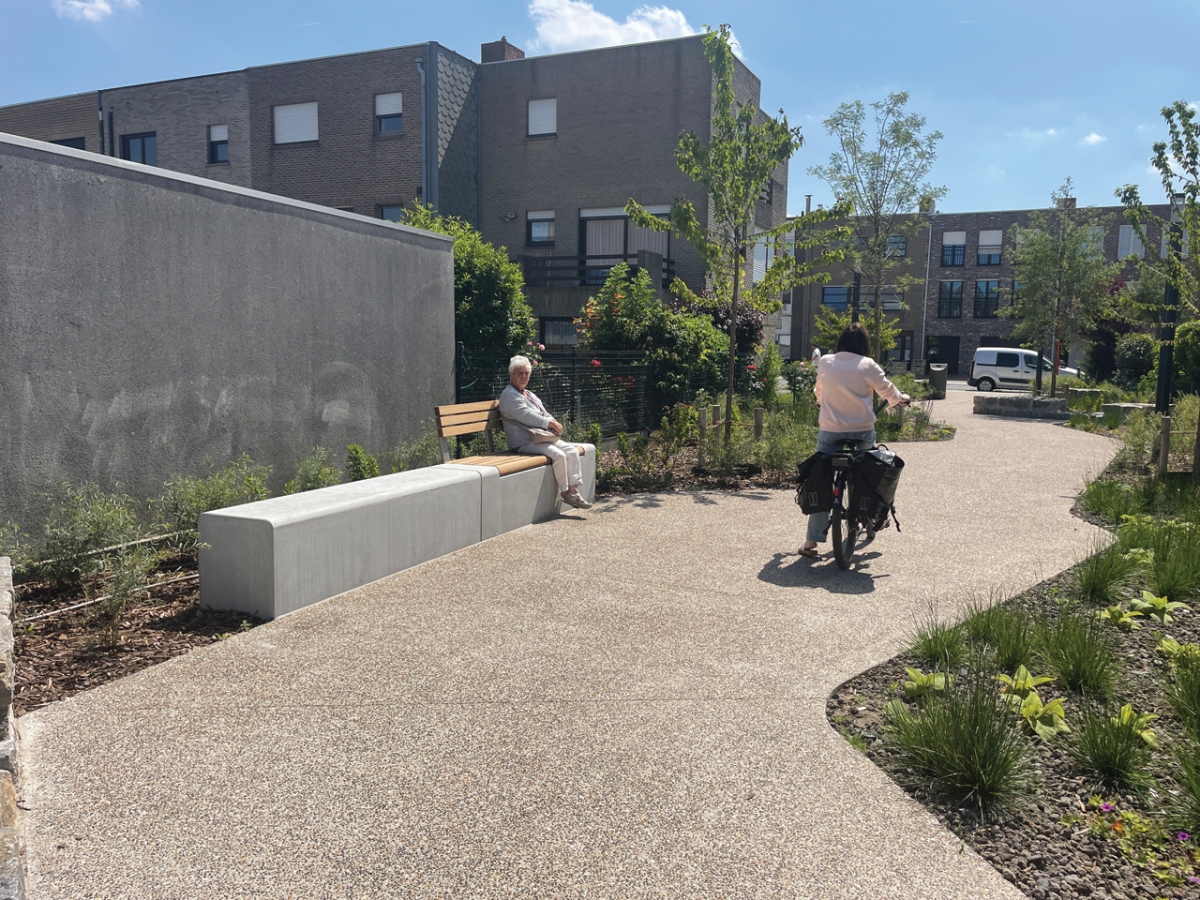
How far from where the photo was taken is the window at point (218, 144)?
2773 centimetres

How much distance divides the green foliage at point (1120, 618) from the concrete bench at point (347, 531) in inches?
171

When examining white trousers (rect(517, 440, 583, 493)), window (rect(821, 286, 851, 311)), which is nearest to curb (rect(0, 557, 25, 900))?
white trousers (rect(517, 440, 583, 493))

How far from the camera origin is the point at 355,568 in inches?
231

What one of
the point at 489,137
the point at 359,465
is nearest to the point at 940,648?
the point at 359,465

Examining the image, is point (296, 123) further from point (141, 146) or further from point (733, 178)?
point (733, 178)

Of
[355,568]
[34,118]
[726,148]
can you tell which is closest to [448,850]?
[355,568]

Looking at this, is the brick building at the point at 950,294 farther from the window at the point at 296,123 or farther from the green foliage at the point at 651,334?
the green foliage at the point at 651,334

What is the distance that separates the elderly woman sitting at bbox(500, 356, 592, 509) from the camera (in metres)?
8.48

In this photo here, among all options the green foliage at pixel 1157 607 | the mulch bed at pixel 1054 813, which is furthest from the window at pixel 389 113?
the mulch bed at pixel 1054 813

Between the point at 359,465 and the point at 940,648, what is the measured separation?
5.66 metres

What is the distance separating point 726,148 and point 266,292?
244 inches

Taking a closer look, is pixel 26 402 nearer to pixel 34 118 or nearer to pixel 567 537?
pixel 567 537

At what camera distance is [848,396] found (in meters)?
6.76

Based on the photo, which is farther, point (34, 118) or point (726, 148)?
point (34, 118)
